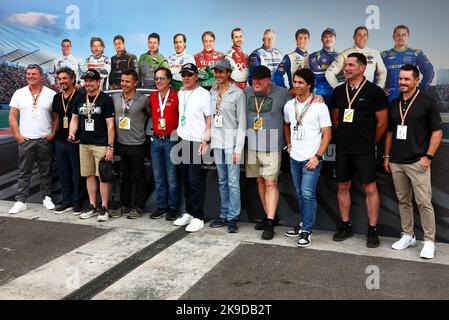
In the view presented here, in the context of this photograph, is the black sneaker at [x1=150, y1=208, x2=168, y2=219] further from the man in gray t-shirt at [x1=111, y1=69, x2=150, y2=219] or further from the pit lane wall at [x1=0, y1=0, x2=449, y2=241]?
the pit lane wall at [x1=0, y1=0, x2=449, y2=241]

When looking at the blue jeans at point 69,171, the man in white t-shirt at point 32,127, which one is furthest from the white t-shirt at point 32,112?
the blue jeans at point 69,171

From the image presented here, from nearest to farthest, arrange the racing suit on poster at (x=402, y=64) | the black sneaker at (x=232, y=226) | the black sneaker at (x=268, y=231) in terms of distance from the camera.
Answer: the racing suit on poster at (x=402, y=64)
the black sneaker at (x=268, y=231)
the black sneaker at (x=232, y=226)

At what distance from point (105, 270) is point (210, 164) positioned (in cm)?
200

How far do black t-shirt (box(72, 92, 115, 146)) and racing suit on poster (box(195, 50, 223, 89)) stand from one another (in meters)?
1.12

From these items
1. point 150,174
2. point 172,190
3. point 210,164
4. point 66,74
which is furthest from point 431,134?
point 66,74

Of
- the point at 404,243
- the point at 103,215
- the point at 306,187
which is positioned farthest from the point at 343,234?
the point at 103,215

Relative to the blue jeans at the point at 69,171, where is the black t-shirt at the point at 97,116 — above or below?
above

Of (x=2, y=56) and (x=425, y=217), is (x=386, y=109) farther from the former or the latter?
(x=2, y=56)

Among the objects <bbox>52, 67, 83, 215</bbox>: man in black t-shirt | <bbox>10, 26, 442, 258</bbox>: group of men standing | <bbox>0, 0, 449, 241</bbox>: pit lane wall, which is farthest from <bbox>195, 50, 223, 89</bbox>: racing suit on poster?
<bbox>52, 67, 83, 215</bbox>: man in black t-shirt

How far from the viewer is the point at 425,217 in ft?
13.4

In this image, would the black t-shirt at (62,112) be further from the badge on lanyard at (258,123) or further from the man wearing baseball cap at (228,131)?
the badge on lanyard at (258,123)

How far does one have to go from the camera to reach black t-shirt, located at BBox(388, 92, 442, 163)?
3896mm

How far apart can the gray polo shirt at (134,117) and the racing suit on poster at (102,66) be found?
2.64 ft

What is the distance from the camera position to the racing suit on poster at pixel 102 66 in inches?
231
